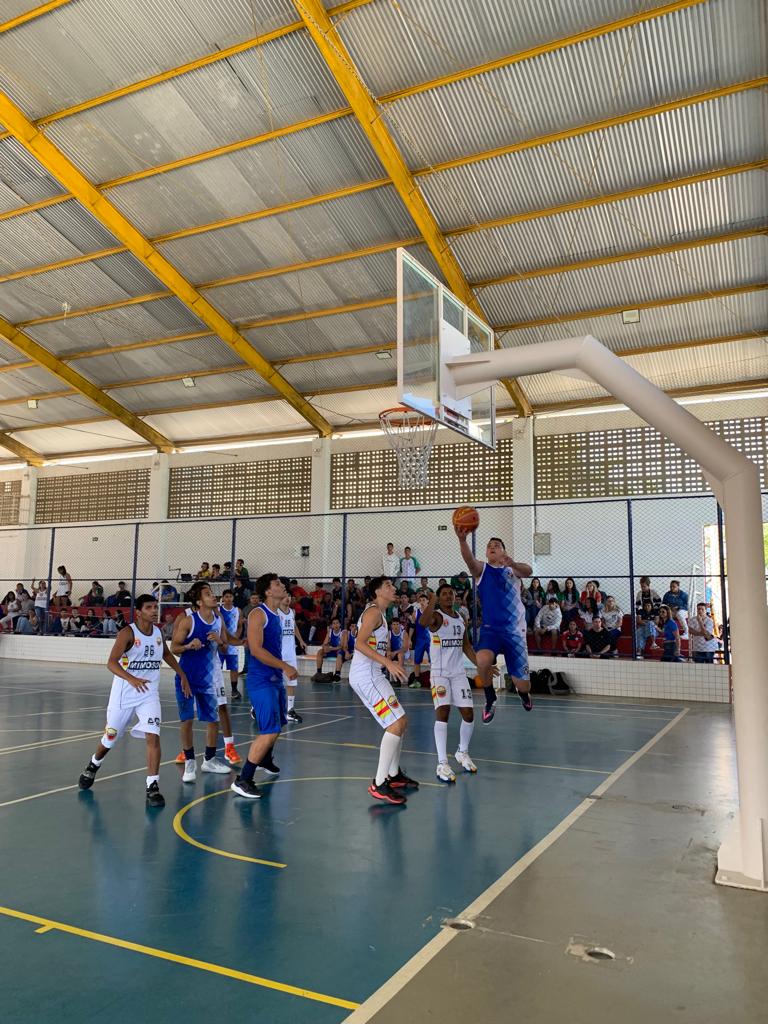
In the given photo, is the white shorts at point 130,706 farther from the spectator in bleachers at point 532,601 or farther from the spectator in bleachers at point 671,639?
the spectator in bleachers at point 671,639

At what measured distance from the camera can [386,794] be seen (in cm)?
605

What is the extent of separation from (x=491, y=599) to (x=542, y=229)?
1027 cm

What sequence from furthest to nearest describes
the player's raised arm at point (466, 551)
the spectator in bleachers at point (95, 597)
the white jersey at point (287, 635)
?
the spectator in bleachers at point (95, 597)
the white jersey at point (287, 635)
the player's raised arm at point (466, 551)

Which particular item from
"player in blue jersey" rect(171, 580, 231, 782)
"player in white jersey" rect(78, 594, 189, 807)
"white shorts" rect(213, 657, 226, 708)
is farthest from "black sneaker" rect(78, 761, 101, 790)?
"white shorts" rect(213, 657, 226, 708)

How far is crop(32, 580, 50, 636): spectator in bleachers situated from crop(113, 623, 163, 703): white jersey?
16917 mm

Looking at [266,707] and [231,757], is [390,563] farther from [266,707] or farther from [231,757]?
[266,707]

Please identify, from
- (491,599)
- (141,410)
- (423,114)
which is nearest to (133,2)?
(423,114)

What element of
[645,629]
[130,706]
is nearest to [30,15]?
[130,706]

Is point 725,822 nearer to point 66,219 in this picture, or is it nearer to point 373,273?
point 373,273

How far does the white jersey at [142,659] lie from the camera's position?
20.6 feet

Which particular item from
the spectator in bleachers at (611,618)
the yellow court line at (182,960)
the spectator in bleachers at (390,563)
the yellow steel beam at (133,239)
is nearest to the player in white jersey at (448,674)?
the yellow court line at (182,960)

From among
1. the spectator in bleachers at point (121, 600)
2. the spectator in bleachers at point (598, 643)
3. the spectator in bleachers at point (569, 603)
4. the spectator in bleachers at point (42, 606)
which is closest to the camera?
the spectator in bleachers at point (598, 643)

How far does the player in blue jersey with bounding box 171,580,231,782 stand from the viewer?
7.18 m

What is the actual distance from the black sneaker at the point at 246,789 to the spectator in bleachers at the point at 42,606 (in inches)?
687
